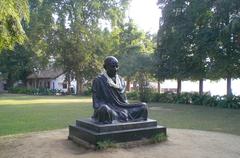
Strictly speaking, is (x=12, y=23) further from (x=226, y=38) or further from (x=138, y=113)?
(x=226, y=38)

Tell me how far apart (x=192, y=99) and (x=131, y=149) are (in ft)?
74.1

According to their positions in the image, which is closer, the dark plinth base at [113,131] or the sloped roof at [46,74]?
the dark plinth base at [113,131]

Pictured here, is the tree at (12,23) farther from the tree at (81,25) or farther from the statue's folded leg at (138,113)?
the tree at (81,25)

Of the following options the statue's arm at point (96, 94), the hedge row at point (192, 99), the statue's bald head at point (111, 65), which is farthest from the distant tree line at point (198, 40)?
the statue's arm at point (96, 94)

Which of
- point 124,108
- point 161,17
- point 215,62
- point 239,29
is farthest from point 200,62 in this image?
point 124,108

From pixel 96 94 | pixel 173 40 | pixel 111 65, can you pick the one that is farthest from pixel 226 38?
pixel 96 94

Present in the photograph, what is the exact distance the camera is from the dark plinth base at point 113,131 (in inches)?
375

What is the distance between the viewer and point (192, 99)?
103ft

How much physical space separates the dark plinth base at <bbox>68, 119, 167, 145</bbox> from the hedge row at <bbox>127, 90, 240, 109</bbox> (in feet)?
57.3

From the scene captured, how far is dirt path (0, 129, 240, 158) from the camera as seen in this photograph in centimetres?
880

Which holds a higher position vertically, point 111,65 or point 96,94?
point 111,65

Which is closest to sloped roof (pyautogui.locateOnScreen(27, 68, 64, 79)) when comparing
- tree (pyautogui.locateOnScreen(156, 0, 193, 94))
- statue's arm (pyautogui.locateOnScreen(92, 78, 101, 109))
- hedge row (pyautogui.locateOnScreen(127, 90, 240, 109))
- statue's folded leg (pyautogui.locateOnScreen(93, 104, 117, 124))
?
hedge row (pyautogui.locateOnScreen(127, 90, 240, 109))

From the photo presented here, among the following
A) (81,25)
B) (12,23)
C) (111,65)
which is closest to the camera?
(12,23)

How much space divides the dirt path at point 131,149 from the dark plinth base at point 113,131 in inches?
13.0
